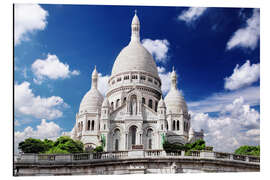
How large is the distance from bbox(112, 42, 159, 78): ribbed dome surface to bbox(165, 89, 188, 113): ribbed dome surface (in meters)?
3.05

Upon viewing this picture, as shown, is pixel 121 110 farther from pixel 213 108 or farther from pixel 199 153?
pixel 199 153

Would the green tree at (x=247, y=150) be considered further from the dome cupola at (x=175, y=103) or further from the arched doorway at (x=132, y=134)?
the dome cupola at (x=175, y=103)

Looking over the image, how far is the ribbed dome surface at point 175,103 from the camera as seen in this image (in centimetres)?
4300

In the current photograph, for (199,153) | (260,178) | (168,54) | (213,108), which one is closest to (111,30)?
(168,54)

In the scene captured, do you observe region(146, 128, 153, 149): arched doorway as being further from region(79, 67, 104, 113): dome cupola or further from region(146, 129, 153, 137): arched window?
region(79, 67, 104, 113): dome cupola

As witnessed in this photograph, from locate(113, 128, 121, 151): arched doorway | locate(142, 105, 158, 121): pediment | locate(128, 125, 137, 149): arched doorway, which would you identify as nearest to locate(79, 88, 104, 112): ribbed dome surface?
locate(113, 128, 121, 151): arched doorway

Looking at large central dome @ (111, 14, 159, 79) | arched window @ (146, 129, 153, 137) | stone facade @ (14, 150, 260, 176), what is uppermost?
large central dome @ (111, 14, 159, 79)

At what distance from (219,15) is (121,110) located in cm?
2343

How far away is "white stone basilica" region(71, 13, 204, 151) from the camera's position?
121ft

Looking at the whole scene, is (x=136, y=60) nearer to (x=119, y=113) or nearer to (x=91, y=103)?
(x=91, y=103)

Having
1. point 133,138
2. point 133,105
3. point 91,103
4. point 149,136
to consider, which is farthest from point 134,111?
point 91,103

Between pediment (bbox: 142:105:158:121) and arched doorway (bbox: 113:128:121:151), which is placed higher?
pediment (bbox: 142:105:158:121)

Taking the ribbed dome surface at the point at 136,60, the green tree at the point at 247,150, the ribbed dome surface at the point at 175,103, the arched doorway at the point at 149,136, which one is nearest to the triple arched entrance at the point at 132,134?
the arched doorway at the point at 149,136

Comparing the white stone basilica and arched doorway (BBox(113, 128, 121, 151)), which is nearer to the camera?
arched doorway (BBox(113, 128, 121, 151))
